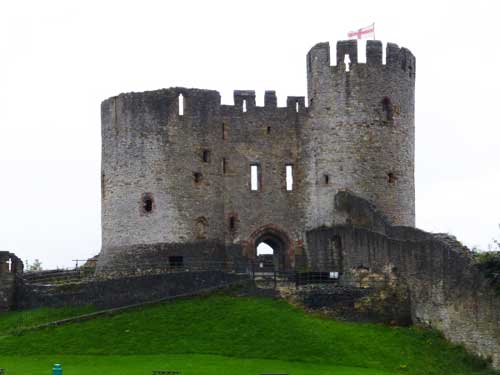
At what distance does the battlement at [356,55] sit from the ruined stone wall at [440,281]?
8.07 metres

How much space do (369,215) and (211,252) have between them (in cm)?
771

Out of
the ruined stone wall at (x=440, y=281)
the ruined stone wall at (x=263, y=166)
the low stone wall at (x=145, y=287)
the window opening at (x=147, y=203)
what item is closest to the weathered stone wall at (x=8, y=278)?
the low stone wall at (x=145, y=287)

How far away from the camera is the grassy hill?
3991 centimetres

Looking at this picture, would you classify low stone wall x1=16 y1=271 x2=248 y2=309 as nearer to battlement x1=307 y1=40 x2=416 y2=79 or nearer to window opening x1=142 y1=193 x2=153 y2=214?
window opening x1=142 y1=193 x2=153 y2=214

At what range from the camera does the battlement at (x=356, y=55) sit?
54.6m

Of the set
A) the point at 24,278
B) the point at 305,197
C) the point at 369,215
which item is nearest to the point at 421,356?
the point at 369,215

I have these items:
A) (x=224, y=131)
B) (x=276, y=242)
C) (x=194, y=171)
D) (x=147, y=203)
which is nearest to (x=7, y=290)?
(x=147, y=203)

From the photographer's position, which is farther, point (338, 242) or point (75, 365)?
point (338, 242)

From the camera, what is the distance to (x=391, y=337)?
4381cm

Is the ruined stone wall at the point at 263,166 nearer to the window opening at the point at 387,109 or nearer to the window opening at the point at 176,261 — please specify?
the window opening at the point at 176,261

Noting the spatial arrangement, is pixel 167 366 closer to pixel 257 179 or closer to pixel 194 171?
pixel 194 171

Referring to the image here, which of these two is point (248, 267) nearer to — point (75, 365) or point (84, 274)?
point (84, 274)

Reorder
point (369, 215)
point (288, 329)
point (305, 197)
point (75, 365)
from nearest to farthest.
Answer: point (75, 365) → point (288, 329) → point (369, 215) → point (305, 197)

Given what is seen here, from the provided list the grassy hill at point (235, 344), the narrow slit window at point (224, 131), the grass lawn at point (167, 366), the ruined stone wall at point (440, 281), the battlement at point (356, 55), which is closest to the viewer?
the grass lawn at point (167, 366)
